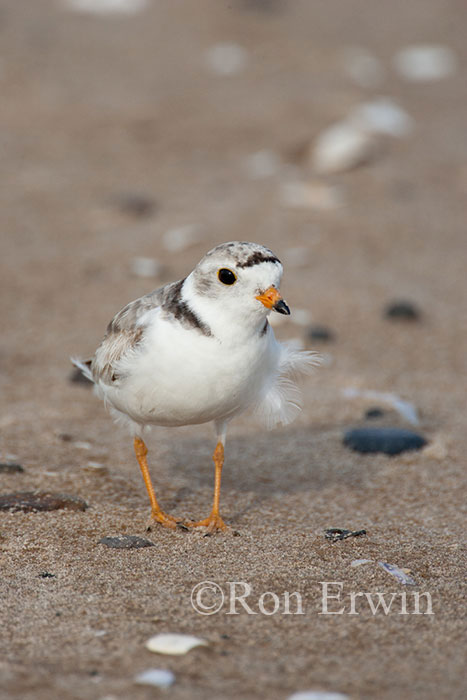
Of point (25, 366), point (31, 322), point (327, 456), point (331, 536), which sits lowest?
point (331, 536)

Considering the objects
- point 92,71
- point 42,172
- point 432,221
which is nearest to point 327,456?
point 432,221

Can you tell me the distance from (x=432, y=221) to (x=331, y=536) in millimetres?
6489

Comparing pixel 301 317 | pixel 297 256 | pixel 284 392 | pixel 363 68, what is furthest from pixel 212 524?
pixel 363 68

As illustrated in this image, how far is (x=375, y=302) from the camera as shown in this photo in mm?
8383

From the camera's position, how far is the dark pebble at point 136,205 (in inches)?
405

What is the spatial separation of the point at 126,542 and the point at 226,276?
1.39m

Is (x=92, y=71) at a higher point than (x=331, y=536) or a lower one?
higher

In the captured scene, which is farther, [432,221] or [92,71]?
[92,71]

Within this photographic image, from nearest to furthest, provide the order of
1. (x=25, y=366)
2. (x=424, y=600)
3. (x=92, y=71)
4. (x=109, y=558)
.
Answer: (x=424, y=600) → (x=109, y=558) → (x=25, y=366) → (x=92, y=71)

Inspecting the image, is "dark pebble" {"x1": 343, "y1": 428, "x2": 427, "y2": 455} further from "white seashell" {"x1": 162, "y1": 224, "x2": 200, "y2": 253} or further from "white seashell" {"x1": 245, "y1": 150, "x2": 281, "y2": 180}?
"white seashell" {"x1": 245, "y1": 150, "x2": 281, "y2": 180}

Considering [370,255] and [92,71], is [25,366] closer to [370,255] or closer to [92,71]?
[370,255]

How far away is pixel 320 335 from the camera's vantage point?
305 inches

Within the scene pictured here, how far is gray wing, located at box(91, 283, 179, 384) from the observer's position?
4445 mm

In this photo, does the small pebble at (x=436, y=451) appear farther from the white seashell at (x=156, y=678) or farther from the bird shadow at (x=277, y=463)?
the white seashell at (x=156, y=678)
